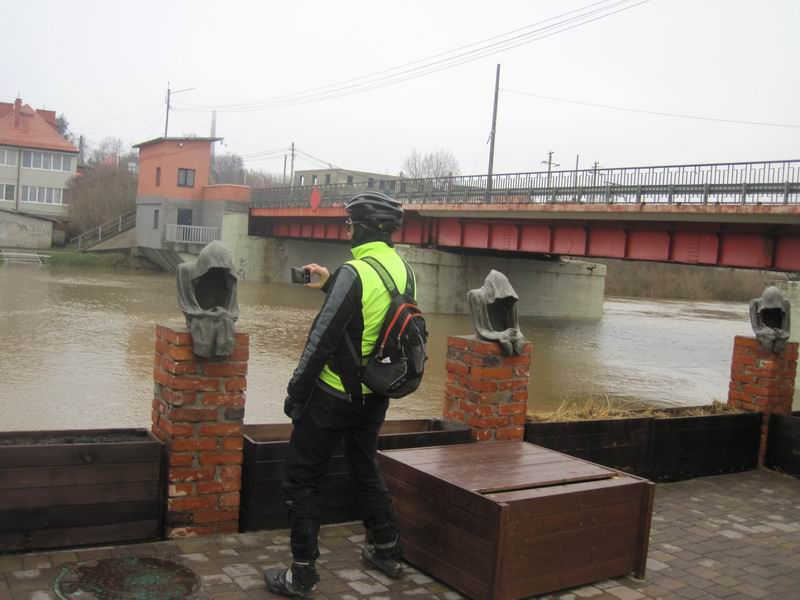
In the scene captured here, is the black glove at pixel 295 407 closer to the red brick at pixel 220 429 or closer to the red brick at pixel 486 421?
the red brick at pixel 220 429

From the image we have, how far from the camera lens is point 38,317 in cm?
2147

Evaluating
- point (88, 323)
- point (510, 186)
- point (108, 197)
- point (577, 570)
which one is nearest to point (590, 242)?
point (510, 186)

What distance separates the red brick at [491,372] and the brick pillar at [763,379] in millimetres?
3250

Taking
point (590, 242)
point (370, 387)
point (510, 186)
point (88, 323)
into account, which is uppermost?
point (510, 186)

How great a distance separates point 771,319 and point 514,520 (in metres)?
5.20

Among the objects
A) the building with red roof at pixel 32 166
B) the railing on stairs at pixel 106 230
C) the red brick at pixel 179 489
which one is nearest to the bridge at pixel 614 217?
the red brick at pixel 179 489

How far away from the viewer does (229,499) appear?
489 cm

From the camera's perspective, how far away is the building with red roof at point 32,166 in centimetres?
6147

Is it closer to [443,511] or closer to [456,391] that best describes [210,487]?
[443,511]

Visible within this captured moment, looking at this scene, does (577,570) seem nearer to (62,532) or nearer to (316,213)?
(62,532)

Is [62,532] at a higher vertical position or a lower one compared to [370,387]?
lower

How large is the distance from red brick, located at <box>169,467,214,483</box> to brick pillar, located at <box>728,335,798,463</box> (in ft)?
18.1

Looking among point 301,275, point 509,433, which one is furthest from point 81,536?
→ point 509,433

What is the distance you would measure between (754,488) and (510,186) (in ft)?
64.5
